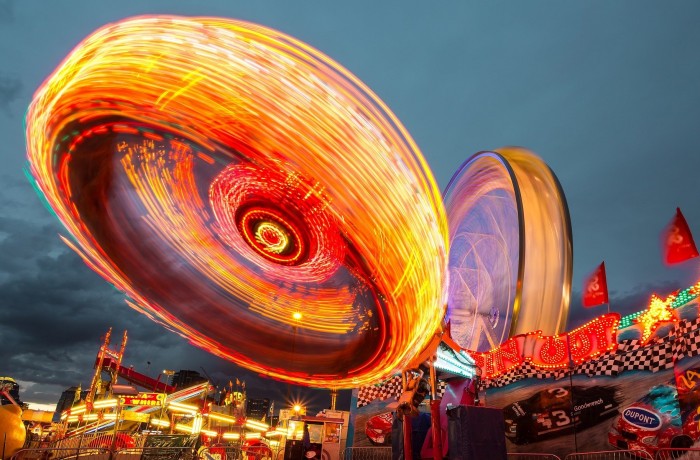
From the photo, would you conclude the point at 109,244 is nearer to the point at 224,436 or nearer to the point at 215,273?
the point at 215,273

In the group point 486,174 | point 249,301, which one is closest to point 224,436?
point 249,301

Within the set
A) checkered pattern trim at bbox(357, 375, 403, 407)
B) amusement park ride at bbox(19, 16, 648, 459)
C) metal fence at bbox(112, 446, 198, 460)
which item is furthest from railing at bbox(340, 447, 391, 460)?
metal fence at bbox(112, 446, 198, 460)

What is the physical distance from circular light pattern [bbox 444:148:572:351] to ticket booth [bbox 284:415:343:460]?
6.94 m

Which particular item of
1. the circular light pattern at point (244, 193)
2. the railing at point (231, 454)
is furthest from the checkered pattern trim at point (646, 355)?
the railing at point (231, 454)

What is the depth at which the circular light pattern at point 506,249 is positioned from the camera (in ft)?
58.4

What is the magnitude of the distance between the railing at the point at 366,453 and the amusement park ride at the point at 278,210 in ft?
15.7

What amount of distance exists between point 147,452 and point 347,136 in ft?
32.1

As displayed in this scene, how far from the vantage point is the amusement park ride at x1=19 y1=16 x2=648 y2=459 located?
1162 centimetres

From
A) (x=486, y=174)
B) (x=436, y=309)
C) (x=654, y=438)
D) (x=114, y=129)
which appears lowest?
(x=654, y=438)

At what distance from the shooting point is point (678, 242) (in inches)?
537

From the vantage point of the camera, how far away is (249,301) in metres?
17.6

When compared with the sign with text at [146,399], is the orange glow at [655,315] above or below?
above

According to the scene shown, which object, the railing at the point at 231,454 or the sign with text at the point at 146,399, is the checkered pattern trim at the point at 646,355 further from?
the sign with text at the point at 146,399

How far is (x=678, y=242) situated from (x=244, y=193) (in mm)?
12299
